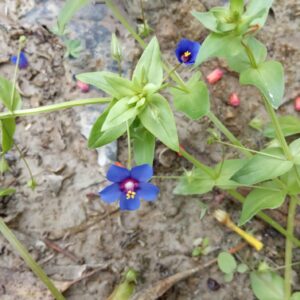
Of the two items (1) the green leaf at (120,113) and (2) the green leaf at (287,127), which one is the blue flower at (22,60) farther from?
(2) the green leaf at (287,127)

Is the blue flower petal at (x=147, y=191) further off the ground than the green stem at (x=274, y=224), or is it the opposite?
the blue flower petal at (x=147, y=191)

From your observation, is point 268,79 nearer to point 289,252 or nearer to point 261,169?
point 261,169

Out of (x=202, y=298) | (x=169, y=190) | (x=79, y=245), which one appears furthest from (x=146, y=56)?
(x=202, y=298)

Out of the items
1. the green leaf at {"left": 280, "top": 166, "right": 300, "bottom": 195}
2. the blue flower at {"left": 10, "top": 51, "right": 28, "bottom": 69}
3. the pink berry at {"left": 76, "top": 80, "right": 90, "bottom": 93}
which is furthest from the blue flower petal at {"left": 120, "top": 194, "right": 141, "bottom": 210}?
the blue flower at {"left": 10, "top": 51, "right": 28, "bottom": 69}

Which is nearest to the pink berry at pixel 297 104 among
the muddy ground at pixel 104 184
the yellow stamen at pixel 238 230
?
the muddy ground at pixel 104 184

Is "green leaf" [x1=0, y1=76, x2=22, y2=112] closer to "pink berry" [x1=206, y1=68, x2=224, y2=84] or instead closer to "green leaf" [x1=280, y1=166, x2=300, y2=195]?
"pink berry" [x1=206, y1=68, x2=224, y2=84]

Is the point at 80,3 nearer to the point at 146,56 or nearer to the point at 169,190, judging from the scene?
the point at 146,56

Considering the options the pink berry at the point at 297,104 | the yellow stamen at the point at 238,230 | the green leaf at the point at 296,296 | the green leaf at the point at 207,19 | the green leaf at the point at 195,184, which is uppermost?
the green leaf at the point at 207,19

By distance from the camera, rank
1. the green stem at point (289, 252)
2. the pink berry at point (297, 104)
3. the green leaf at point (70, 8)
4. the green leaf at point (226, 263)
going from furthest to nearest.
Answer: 1. the pink berry at point (297, 104)
2. the green leaf at point (226, 263)
3. the green stem at point (289, 252)
4. the green leaf at point (70, 8)
